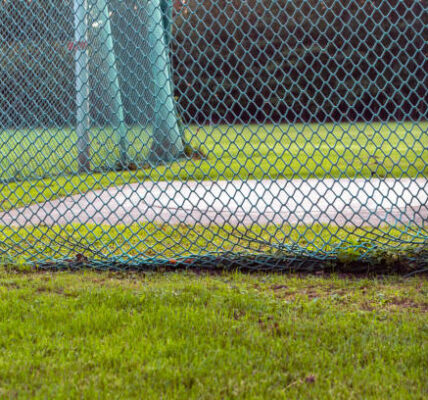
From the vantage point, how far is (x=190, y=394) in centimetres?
173

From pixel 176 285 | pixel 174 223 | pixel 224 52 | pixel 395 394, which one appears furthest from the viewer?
pixel 224 52

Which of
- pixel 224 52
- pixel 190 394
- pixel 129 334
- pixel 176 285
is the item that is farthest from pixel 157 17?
pixel 190 394

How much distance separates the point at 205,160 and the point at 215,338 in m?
2.32

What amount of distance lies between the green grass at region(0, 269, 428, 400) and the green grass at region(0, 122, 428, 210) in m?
0.72

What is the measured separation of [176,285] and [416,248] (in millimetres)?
1198

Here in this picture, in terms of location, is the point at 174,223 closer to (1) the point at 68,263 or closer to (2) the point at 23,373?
(1) the point at 68,263

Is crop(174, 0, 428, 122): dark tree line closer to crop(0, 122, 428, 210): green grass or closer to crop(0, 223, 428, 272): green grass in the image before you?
crop(0, 122, 428, 210): green grass

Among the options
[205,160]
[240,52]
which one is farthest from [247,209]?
[240,52]

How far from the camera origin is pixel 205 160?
169 inches

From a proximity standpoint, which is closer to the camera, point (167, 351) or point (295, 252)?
point (167, 351)

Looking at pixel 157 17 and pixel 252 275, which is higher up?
pixel 157 17

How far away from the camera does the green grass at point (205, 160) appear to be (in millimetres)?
3287

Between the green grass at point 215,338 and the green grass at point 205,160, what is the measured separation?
2.38 feet

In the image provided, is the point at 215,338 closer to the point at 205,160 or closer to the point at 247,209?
the point at 205,160
